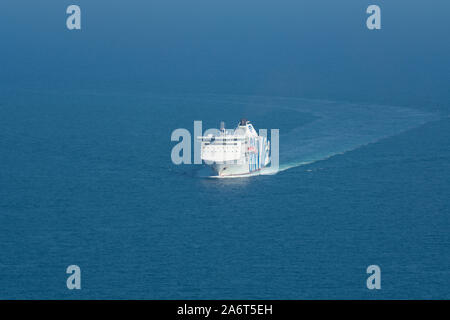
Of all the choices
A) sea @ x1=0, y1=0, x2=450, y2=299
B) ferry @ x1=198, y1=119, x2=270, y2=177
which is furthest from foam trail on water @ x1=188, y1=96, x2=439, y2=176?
ferry @ x1=198, y1=119, x2=270, y2=177

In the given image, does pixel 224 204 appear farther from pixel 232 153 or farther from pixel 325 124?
pixel 325 124

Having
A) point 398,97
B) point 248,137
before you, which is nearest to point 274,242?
point 248,137

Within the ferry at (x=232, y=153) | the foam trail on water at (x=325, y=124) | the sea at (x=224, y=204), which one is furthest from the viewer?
the foam trail on water at (x=325, y=124)

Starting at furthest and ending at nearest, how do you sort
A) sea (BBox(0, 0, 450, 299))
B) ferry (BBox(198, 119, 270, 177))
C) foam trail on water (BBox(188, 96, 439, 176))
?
foam trail on water (BBox(188, 96, 439, 176)) < ferry (BBox(198, 119, 270, 177)) < sea (BBox(0, 0, 450, 299))

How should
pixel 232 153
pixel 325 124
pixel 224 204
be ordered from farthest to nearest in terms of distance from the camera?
pixel 325 124 → pixel 232 153 → pixel 224 204

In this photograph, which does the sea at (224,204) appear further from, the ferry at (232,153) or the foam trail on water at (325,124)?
the ferry at (232,153)

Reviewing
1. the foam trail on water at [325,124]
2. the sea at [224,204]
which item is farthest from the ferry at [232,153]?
the foam trail on water at [325,124]

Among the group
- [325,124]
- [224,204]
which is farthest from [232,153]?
[325,124]

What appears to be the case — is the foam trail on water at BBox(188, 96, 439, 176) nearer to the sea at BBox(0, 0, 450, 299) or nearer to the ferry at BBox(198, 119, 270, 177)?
the sea at BBox(0, 0, 450, 299)
